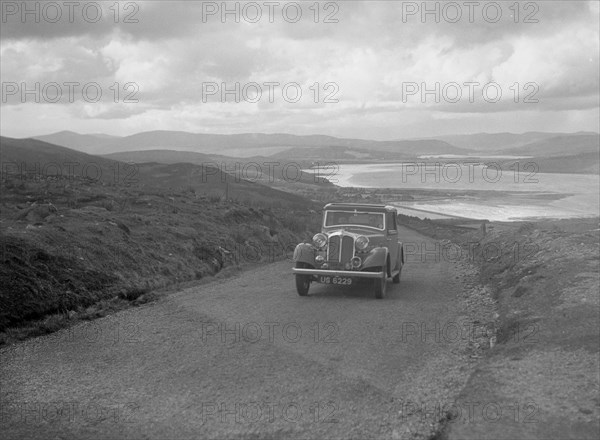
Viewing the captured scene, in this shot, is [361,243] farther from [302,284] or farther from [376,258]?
[302,284]

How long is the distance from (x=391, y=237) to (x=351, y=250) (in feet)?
6.18

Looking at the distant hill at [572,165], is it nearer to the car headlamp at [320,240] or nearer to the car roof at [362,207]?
the car roof at [362,207]

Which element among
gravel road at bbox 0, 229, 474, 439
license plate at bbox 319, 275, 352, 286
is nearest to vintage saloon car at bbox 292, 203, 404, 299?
license plate at bbox 319, 275, 352, 286

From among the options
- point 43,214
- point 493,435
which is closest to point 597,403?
point 493,435

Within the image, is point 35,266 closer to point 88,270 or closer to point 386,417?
point 88,270

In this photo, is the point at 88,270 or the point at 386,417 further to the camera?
the point at 88,270

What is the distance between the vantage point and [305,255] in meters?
15.8

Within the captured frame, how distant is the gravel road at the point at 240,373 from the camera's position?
7055mm

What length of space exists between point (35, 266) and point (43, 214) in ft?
28.9

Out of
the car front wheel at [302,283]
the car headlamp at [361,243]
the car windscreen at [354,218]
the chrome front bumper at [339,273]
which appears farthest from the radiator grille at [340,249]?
the car windscreen at [354,218]

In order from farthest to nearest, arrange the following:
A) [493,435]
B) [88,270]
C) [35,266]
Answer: [88,270], [35,266], [493,435]

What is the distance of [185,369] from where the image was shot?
909 cm

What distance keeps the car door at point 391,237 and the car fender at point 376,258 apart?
1188 mm

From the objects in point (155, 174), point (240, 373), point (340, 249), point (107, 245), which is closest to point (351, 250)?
point (340, 249)
